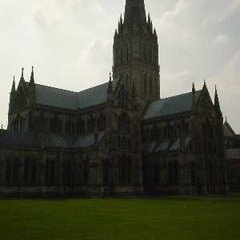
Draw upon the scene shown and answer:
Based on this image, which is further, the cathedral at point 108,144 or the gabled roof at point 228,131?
the gabled roof at point 228,131

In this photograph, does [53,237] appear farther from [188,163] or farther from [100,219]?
[188,163]

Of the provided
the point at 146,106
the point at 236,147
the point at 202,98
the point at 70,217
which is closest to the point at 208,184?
the point at 202,98

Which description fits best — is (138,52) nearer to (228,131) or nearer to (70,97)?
(70,97)

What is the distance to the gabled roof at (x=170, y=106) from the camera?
9706 cm

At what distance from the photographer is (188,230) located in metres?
25.6

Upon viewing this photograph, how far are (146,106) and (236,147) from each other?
3540cm

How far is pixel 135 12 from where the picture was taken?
120 m

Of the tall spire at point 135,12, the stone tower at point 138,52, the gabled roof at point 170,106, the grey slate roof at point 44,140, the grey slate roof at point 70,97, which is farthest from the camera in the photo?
the tall spire at point 135,12

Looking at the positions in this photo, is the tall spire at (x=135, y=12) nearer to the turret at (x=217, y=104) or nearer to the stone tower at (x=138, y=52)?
the stone tower at (x=138, y=52)

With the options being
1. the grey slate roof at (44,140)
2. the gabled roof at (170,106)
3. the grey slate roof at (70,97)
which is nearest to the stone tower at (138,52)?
the gabled roof at (170,106)

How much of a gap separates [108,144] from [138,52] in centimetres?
4088

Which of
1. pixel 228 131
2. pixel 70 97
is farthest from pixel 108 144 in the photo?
pixel 228 131

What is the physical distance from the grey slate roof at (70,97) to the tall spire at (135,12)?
29.5 meters

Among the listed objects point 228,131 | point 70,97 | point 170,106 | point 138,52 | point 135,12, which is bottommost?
point 228,131
